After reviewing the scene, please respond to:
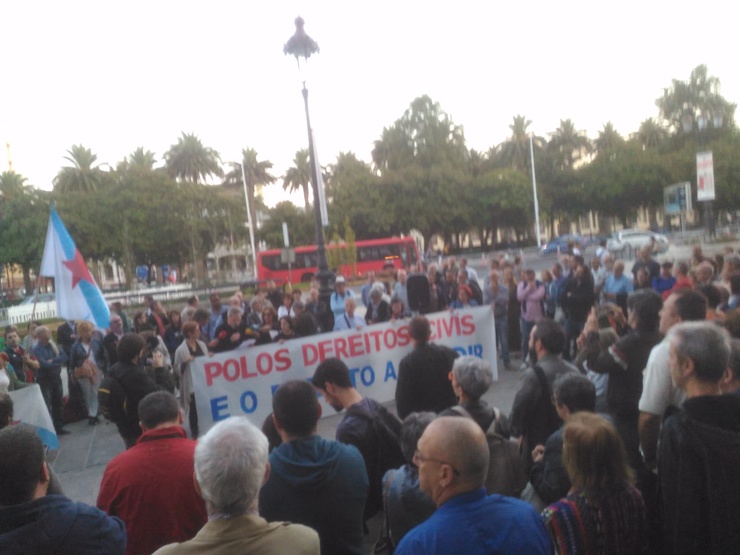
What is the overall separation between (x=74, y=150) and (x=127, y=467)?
58086 mm

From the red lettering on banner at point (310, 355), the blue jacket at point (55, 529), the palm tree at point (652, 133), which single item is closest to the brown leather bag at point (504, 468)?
the blue jacket at point (55, 529)

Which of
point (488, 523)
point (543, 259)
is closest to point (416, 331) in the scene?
point (488, 523)

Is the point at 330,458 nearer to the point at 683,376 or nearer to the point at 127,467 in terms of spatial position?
the point at 127,467

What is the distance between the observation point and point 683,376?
2.69m

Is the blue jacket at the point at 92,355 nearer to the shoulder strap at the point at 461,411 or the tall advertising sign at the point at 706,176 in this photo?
the shoulder strap at the point at 461,411

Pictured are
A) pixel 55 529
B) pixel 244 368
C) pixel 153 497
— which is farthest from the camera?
pixel 244 368

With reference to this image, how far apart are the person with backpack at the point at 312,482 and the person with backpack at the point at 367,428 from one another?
2.45 ft

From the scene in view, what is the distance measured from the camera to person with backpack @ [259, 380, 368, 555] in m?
2.86

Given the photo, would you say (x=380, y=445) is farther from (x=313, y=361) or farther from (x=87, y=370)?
(x=87, y=370)

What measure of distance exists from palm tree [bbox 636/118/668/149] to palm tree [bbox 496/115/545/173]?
33.0ft

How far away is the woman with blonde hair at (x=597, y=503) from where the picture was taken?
8.10 feet

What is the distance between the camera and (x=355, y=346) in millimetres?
8047

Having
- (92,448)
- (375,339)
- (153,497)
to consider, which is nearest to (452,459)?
(153,497)

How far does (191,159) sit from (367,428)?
60.7 metres
